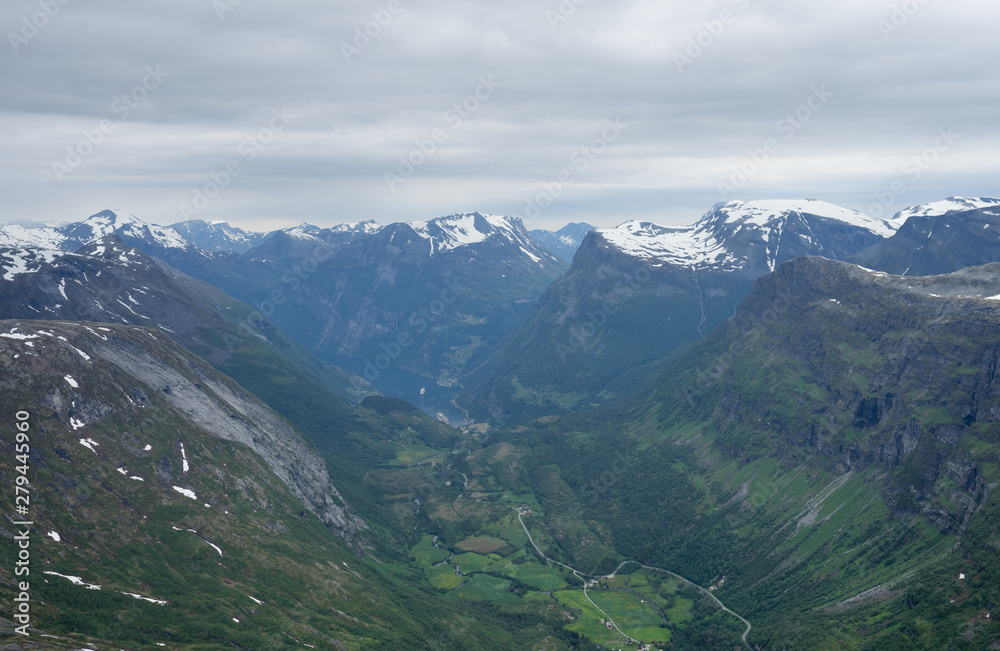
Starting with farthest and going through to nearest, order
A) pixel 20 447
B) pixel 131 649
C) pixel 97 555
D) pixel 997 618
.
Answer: pixel 20 447 < pixel 97 555 < pixel 997 618 < pixel 131 649

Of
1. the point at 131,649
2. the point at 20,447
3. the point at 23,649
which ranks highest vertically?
the point at 20,447

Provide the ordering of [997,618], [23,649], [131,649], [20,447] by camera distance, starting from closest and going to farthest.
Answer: [23,649], [131,649], [997,618], [20,447]

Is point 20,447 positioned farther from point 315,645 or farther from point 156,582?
point 315,645

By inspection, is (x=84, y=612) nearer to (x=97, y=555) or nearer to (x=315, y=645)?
(x=97, y=555)

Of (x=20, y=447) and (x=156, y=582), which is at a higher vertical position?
(x=20, y=447)

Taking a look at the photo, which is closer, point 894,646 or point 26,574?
point 26,574

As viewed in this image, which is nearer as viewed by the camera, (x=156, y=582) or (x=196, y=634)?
(x=196, y=634)

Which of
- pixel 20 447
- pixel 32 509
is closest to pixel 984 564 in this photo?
pixel 32 509

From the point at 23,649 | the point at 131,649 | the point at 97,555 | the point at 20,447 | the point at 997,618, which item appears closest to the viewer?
the point at 23,649

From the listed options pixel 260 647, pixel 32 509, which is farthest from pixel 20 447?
pixel 260 647
